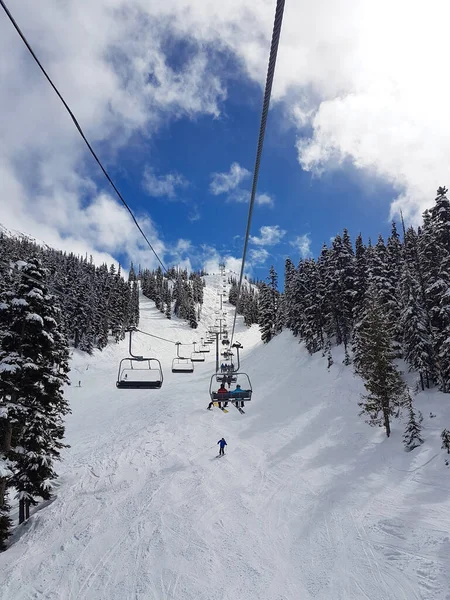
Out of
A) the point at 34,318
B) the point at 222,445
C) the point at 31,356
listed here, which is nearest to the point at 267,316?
the point at 222,445

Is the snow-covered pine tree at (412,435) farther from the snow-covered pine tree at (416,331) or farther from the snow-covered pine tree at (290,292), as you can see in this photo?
the snow-covered pine tree at (290,292)

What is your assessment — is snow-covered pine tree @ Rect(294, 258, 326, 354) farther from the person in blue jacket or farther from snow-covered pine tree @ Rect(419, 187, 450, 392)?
the person in blue jacket

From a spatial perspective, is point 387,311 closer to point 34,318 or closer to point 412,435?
point 412,435

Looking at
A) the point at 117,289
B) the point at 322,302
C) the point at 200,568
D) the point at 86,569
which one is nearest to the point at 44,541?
the point at 86,569

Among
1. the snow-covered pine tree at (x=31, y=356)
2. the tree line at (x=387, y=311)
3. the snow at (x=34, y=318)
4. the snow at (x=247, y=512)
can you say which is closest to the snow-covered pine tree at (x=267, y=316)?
the tree line at (x=387, y=311)

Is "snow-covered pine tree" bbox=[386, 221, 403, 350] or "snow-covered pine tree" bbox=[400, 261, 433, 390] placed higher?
"snow-covered pine tree" bbox=[386, 221, 403, 350]

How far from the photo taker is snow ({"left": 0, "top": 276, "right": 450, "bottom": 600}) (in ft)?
50.1

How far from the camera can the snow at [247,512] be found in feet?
50.1

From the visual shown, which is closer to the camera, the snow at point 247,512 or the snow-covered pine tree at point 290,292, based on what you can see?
the snow at point 247,512

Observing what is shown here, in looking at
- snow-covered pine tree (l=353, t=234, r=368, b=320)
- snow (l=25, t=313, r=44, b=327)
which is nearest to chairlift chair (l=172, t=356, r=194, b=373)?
snow (l=25, t=313, r=44, b=327)

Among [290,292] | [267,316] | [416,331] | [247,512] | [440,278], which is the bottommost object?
[247,512]

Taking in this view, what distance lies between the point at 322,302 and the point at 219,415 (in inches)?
907

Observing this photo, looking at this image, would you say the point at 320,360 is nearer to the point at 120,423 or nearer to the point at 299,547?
the point at 120,423

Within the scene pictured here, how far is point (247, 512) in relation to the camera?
69.3 feet
